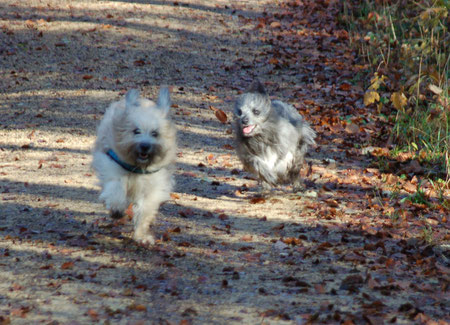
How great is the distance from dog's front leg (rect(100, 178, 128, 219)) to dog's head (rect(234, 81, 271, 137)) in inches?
86.6

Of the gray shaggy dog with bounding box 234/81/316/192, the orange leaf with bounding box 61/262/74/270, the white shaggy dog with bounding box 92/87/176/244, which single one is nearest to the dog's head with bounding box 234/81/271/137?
the gray shaggy dog with bounding box 234/81/316/192

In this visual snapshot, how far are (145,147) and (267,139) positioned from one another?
2.53 meters

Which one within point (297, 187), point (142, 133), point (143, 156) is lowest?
point (297, 187)

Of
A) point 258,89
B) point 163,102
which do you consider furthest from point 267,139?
point 163,102

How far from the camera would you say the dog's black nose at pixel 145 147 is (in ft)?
19.2

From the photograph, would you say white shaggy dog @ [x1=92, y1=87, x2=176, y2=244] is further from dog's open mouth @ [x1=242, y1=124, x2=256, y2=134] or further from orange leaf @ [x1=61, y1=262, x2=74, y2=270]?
dog's open mouth @ [x1=242, y1=124, x2=256, y2=134]

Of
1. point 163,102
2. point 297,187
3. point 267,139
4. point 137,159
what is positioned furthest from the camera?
point 297,187

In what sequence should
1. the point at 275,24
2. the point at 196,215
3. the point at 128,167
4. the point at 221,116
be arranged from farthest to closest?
the point at 275,24
the point at 221,116
the point at 196,215
the point at 128,167

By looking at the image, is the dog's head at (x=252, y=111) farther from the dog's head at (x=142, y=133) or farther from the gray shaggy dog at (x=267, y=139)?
the dog's head at (x=142, y=133)

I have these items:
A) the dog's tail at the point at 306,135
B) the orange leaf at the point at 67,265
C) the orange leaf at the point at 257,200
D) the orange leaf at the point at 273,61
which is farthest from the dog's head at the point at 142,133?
the orange leaf at the point at 273,61

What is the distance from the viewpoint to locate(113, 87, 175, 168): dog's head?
19.3ft

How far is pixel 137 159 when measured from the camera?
598 cm

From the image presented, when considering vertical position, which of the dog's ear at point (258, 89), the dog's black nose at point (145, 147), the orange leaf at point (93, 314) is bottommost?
the orange leaf at point (93, 314)

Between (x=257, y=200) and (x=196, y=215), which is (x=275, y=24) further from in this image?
(x=196, y=215)
